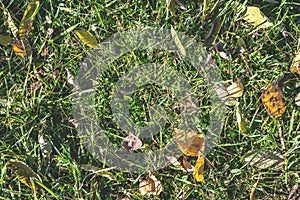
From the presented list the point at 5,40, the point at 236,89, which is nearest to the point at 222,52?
the point at 236,89

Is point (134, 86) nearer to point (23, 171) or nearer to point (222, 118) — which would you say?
point (222, 118)

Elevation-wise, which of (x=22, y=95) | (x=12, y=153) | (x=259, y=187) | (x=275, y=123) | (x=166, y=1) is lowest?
(x=259, y=187)

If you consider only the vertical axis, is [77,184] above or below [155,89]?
below

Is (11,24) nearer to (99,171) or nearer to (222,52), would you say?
(99,171)

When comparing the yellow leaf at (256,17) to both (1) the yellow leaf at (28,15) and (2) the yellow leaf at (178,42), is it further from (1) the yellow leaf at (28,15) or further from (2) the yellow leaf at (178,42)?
(1) the yellow leaf at (28,15)

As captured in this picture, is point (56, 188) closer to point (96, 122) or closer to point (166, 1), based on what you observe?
point (96, 122)

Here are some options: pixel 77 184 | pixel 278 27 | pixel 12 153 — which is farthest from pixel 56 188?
pixel 278 27
